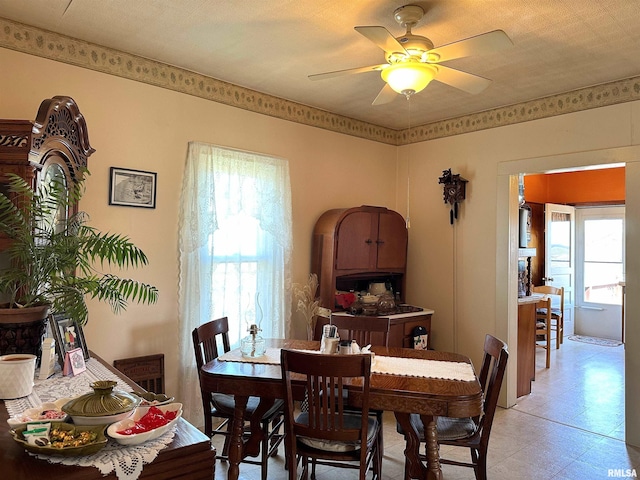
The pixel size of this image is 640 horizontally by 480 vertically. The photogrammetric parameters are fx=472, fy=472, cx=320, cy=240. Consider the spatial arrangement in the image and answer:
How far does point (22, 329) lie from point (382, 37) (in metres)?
2.02

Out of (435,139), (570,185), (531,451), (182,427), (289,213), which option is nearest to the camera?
(182,427)

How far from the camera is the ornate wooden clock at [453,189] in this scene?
15.0ft

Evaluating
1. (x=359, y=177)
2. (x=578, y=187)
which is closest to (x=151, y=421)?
(x=359, y=177)

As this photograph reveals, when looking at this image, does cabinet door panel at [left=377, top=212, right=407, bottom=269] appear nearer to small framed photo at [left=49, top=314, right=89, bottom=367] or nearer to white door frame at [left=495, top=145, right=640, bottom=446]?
white door frame at [left=495, top=145, right=640, bottom=446]

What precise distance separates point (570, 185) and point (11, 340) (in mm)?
7596

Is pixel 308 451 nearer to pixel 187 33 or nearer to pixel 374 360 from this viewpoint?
pixel 374 360

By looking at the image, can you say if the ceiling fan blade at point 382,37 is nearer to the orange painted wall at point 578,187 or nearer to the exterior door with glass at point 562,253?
the orange painted wall at point 578,187

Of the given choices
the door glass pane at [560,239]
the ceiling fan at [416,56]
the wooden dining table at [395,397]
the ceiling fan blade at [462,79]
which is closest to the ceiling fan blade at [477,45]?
the ceiling fan at [416,56]

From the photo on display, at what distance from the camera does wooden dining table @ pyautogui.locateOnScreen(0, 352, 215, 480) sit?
1.24 meters

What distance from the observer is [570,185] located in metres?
7.36

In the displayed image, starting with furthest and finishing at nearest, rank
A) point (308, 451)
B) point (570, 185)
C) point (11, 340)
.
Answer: point (570, 185), point (308, 451), point (11, 340)

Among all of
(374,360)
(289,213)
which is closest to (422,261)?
(289,213)

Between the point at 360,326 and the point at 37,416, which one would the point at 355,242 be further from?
the point at 37,416

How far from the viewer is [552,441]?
3.54 m
